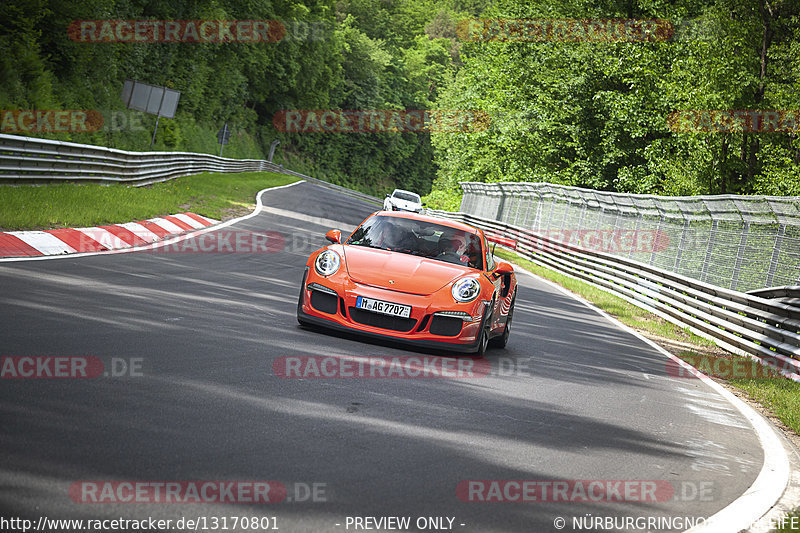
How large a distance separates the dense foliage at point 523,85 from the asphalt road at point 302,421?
58.7ft

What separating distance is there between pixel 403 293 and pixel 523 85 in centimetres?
3918

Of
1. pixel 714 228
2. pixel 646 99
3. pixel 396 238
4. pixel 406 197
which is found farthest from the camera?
pixel 406 197

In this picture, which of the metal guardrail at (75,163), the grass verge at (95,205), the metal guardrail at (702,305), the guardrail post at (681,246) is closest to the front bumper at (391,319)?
the metal guardrail at (702,305)

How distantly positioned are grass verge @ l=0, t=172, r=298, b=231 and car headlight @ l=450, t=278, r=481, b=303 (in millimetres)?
6598

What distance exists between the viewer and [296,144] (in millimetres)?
88688

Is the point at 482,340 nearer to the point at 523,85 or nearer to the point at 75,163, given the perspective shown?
the point at 75,163

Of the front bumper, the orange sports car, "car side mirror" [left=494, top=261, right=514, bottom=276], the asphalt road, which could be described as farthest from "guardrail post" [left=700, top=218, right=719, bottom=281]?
the front bumper

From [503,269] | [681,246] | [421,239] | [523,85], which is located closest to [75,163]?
[421,239]

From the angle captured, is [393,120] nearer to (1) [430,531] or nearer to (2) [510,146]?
(2) [510,146]

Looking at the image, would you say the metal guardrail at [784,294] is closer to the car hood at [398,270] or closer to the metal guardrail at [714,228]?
the metal guardrail at [714,228]

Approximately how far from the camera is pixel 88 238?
1269 centimetres

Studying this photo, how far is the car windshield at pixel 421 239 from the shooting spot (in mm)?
9266

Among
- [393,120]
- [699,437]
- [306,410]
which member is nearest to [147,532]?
[306,410]

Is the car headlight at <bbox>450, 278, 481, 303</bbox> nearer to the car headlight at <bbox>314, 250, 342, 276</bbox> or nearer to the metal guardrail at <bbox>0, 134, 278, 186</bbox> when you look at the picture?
the car headlight at <bbox>314, 250, 342, 276</bbox>
